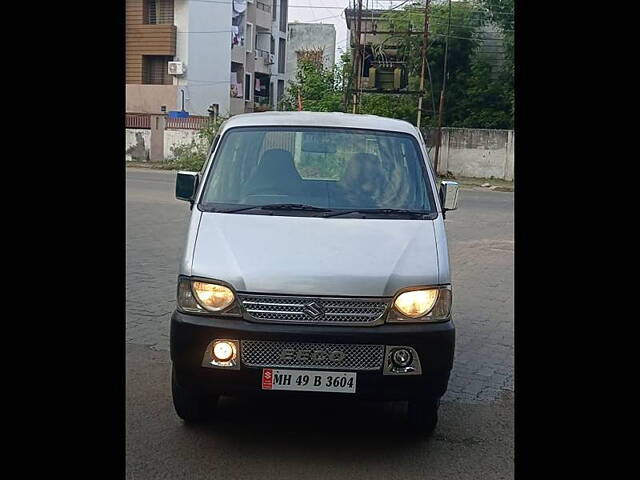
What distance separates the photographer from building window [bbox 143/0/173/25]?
3931 cm

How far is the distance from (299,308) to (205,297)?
1.77ft

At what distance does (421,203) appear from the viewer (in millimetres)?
5332

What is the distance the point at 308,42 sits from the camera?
6031 cm

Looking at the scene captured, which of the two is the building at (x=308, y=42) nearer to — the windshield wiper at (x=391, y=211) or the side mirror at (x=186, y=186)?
the side mirror at (x=186, y=186)

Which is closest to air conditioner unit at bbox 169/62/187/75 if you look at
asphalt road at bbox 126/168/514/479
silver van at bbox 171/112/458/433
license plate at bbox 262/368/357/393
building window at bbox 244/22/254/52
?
building window at bbox 244/22/254/52

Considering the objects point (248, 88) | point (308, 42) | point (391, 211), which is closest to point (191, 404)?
point (391, 211)

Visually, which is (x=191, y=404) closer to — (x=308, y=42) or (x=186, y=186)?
(x=186, y=186)

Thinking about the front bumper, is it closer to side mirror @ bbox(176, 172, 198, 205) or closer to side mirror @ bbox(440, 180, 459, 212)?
side mirror @ bbox(176, 172, 198, 205)

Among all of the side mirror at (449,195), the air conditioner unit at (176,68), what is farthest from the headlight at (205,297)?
the air conditioner unit at (176,68)

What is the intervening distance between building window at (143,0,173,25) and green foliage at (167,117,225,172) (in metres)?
8.78

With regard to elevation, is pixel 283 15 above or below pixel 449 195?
above
